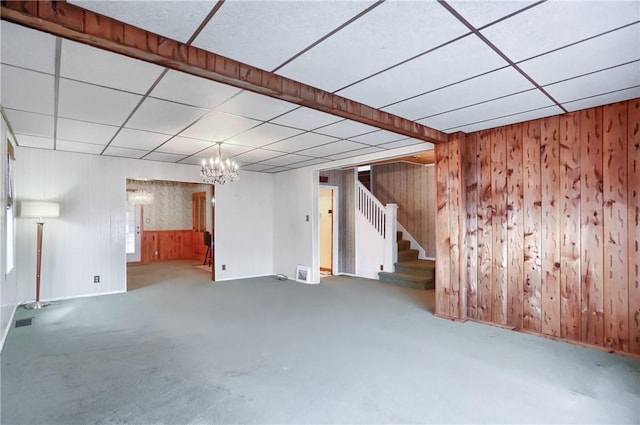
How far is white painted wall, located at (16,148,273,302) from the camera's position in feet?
16.8

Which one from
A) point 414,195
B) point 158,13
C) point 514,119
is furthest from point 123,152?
point 414,195

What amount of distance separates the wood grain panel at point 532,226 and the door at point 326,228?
4.60 meters

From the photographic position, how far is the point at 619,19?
6.13 ft

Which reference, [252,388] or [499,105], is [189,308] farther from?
[499,105]

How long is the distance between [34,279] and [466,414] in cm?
601

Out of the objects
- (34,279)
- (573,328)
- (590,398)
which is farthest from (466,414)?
(34,279)

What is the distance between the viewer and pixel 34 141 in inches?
186

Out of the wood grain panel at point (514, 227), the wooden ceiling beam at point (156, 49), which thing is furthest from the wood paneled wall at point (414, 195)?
the wooden ceiling beam at point (156, 49)

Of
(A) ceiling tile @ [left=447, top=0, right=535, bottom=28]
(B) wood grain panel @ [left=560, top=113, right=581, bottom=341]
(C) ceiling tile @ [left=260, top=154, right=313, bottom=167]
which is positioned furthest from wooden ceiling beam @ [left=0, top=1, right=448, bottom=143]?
(C) ceiling tile @ [left=260, top=154, right=313, bottom=167]

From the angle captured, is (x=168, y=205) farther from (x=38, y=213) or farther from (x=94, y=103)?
(x=94, y=103)

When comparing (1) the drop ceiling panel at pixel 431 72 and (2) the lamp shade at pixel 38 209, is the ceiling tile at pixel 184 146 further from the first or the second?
(1) the drop ceiling panel at pixel 431 72

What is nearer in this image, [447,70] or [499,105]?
[447,70]

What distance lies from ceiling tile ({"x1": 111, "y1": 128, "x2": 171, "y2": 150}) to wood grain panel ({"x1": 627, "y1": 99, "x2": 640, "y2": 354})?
5022 millimetres

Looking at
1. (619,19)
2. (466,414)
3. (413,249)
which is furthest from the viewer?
(413,249)
